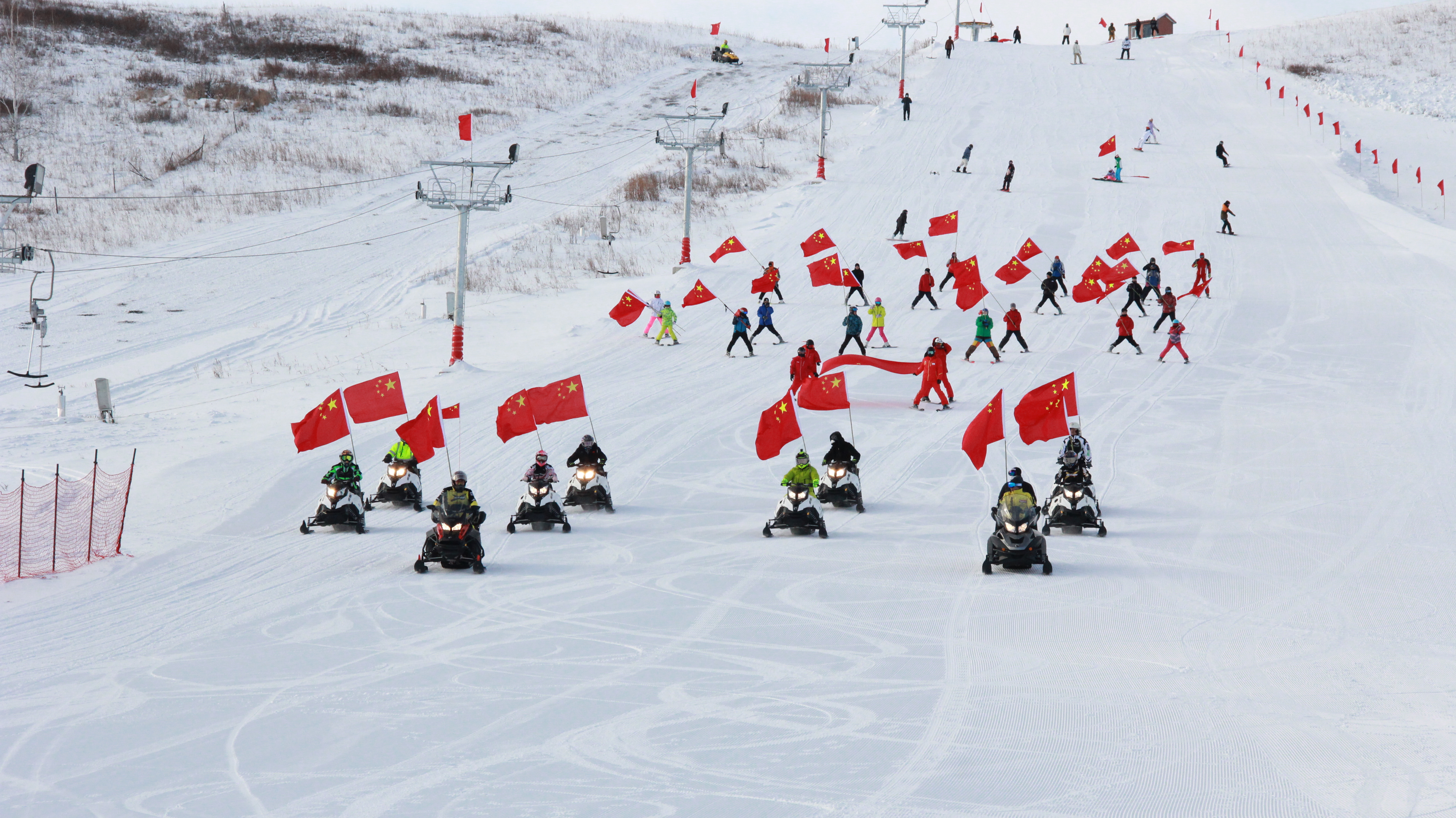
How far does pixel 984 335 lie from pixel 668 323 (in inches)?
301

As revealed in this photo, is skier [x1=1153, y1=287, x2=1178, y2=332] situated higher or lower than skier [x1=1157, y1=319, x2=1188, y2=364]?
higher

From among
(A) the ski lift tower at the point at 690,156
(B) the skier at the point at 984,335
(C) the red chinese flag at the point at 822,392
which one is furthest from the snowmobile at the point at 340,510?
(A) the ski lift tower at the point at 690,156

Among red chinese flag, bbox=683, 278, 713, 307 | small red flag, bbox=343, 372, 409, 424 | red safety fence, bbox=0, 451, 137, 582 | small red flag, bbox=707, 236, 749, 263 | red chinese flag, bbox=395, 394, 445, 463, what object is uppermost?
small red flag, bbox=707, 236, 749, 263

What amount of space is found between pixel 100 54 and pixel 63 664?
213 ft

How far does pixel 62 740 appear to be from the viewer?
27.7 ft

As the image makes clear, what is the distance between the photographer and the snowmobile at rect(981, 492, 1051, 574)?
12.9m

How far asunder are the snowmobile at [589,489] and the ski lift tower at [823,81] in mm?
32055

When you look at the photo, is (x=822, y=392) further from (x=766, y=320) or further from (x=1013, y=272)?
(x=1013, y=272)

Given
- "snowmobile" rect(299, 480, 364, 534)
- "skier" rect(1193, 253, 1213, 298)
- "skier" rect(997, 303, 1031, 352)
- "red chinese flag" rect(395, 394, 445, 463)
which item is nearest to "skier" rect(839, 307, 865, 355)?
"skier" rect(997, 303, 1031, 352)

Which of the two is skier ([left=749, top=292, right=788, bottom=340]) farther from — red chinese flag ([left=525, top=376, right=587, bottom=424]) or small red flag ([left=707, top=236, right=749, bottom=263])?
red chinese flag ([left=525, top=376, right=587, bottom=424])

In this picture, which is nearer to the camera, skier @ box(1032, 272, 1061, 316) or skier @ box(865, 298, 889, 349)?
skier @ box(865, 298, 889, 349)

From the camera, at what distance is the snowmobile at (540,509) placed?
15180mm

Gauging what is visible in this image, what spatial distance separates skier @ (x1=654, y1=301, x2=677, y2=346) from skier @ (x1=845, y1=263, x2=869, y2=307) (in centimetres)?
531

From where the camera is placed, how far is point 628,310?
27.2m
